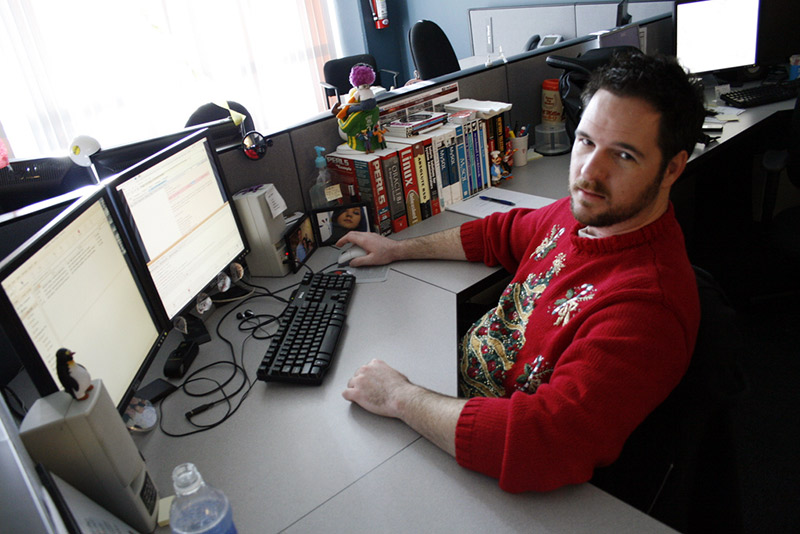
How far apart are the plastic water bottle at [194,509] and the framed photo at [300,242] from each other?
90cm

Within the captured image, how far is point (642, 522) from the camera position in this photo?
2.70 feet

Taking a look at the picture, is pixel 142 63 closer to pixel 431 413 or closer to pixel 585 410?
pixel 431 413

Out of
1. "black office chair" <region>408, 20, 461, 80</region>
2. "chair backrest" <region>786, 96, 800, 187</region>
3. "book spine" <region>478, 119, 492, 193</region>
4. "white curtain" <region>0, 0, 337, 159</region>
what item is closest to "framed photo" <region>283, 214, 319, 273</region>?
"book spine" <region>478, 119, 492, 193</region>

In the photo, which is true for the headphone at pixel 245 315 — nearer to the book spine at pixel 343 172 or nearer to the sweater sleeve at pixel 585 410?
the book spine at pixel 343 172

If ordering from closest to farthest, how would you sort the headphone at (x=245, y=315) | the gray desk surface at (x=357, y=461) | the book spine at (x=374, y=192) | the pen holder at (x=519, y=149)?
the gray desk surface at (x=357, y=461) < the headphone at (x=245, y=315) < the book spine at (x=374, y=192) < the pen holder at (x=519, y=149)

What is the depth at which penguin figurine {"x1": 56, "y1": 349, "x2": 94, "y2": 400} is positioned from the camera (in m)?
0.74

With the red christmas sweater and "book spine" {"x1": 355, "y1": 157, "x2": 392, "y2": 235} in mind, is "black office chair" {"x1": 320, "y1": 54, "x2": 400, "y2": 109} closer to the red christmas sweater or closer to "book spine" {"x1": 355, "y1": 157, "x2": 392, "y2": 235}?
"book spine" {"x1": 355, "y1": 157, "x2": 392, "y2": 235}

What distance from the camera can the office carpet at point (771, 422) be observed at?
5.09 feet

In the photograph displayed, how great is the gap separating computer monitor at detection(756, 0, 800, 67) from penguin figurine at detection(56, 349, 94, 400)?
10.3 ft

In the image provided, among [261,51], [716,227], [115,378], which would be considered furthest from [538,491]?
[261,51]

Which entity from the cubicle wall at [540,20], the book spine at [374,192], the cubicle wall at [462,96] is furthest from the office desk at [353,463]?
the cubicle wall at [540,20]

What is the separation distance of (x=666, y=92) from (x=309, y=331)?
2.92ft

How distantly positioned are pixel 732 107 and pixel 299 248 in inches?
83.8

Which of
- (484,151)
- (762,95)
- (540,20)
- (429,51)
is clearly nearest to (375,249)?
(484,151)
